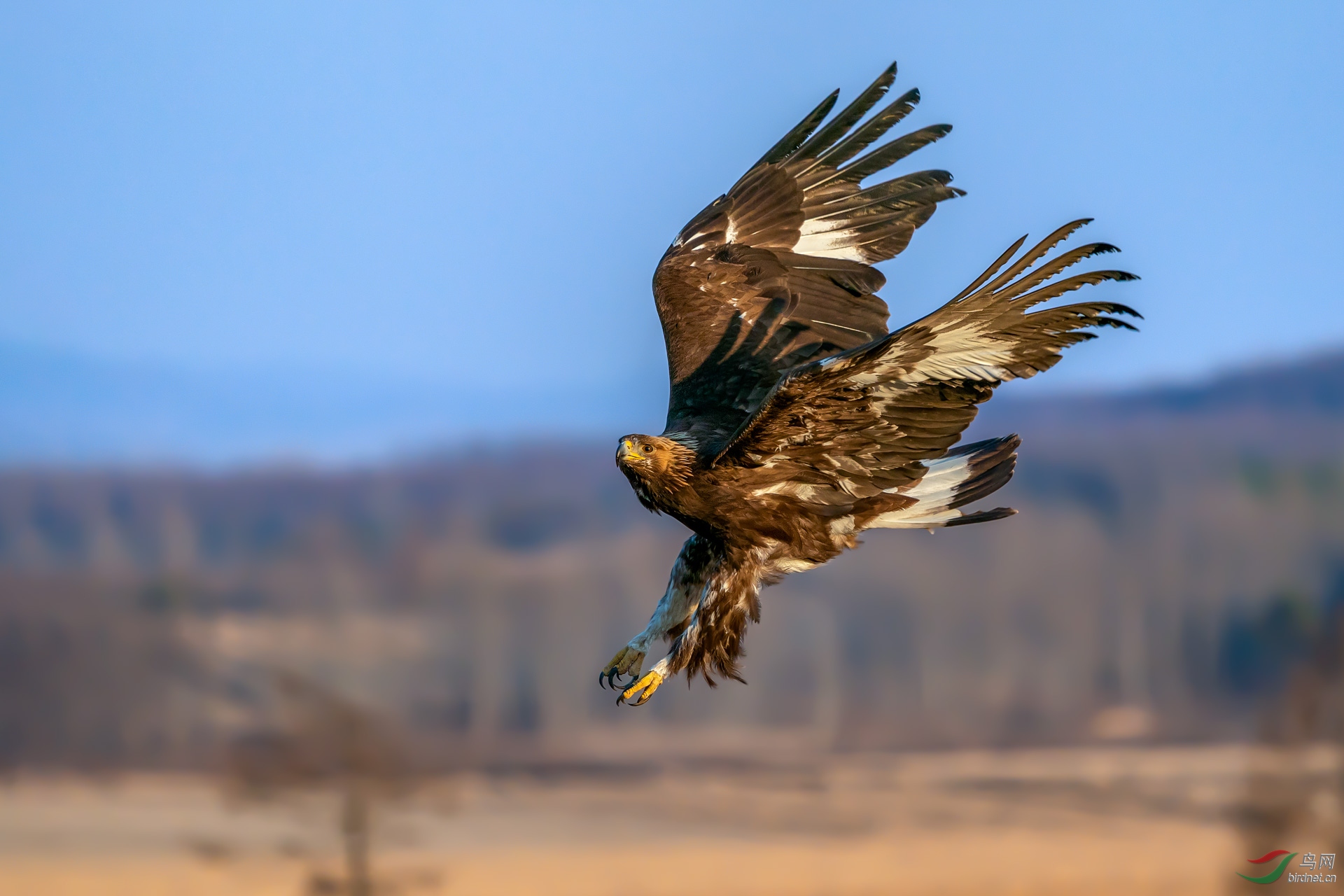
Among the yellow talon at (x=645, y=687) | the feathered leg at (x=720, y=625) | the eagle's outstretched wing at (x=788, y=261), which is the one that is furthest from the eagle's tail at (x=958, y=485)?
the yellow talon at (x=645, y=687)

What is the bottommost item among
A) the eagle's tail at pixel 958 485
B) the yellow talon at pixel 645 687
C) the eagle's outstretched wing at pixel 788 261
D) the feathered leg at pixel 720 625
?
the yellow talon at pixel 645 687

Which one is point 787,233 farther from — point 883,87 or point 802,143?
point 883,87

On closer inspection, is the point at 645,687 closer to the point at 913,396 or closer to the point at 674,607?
the point at 674,607

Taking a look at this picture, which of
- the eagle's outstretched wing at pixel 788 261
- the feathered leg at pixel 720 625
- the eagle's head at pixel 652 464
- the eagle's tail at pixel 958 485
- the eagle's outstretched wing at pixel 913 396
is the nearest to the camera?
the eagle's outstretched wing at pixel 913 396

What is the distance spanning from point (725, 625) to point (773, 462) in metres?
1.11

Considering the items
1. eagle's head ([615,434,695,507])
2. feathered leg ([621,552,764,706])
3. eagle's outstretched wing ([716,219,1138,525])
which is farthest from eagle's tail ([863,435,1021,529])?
eagle's head ([615,434,695,507])

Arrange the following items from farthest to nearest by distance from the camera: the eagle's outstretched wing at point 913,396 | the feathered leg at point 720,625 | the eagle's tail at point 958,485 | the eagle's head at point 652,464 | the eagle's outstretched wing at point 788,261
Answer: the eagle's outstretched wing at point 788,261 → the eagle's tail at point 958,485 → the feathered leg at point 720,625 → the eagle's head at point 652,464 → the eagle's outstretched wing at point 913,396

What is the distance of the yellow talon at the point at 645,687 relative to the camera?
8211 mm

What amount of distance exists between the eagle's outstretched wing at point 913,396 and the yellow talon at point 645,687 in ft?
4.27

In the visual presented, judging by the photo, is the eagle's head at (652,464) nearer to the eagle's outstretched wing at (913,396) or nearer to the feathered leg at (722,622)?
the eagle's outstretched wing at (913,396)

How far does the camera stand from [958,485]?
875cm

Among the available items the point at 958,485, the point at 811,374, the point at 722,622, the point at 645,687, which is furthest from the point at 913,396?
the point at 645,687

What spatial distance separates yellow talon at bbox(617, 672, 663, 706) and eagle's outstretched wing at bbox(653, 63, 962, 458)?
1659mm

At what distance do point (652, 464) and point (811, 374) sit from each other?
139 cm
